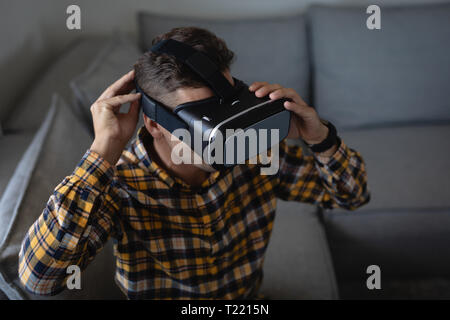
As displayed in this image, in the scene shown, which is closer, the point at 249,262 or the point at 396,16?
the point at 249,262

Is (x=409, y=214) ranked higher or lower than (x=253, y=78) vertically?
lower

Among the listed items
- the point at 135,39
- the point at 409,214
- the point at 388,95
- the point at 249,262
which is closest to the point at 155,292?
the point at 249,262

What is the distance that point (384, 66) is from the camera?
1.26 m

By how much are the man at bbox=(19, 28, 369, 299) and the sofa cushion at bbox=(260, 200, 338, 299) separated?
170 mm

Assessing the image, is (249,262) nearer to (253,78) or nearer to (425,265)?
(253,78)

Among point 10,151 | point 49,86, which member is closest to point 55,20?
point 49,86

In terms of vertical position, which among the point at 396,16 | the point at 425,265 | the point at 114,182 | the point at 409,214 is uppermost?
the point at 396,16

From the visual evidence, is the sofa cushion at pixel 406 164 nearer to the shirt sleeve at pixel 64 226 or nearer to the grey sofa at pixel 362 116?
the grey sofa at pixel 362 116

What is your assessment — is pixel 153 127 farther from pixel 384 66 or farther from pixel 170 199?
pixel 384 66

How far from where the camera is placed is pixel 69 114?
0.96m

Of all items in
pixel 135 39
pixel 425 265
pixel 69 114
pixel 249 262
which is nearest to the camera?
pixel 249 262

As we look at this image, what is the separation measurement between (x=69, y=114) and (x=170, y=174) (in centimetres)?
41
